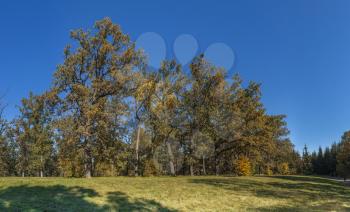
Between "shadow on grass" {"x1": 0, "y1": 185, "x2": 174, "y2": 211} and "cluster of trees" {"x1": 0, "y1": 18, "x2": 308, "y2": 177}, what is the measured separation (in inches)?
314

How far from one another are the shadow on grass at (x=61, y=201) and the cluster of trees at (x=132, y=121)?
26.2 ft

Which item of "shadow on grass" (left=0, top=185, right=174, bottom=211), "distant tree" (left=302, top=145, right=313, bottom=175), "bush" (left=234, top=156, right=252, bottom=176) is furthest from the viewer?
Result: "distant tree" (left=302, top=145, right=313, bottom=175)

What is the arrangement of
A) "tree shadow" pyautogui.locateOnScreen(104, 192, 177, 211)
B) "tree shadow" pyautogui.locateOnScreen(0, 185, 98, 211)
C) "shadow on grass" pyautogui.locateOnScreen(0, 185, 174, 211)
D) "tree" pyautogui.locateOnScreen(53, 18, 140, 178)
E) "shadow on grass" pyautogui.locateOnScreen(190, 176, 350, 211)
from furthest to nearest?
"tree" pyautogui.locateOnScreen(53, 18, 140, 178), "shadow on grass" pyautogui.locateOnScreen(190, 176, 350, 211), "tree shadow" pyautogui.locateOnScreen(104, 192, 177, 211), "shadow on grass" pyautogui.locateOnScreen(0, 185, 174, 211), "tree shadow" pyautogui.locateOnScreen(0, 185, 98, 211)

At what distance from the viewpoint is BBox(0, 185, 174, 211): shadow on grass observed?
773 cm

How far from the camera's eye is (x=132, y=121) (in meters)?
28.3

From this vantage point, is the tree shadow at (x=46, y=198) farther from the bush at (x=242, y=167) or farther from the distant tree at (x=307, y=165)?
the distant tree at (x=307, y=165)

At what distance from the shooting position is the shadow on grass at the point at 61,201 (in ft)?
25.4

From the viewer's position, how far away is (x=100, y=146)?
20250 mm

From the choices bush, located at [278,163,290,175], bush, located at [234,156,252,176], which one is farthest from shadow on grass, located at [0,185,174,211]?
bush, located at [278,163,290,175]

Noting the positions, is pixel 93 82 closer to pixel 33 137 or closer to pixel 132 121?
pixel 132 121

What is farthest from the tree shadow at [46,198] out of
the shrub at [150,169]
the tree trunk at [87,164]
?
the shrub at [150,169]

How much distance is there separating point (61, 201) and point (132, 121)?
64.9 ft

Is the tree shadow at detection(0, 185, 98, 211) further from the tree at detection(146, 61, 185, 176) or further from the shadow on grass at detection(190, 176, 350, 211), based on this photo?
the tree at detection(146, 61, 185, 176)

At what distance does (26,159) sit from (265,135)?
3299cm
